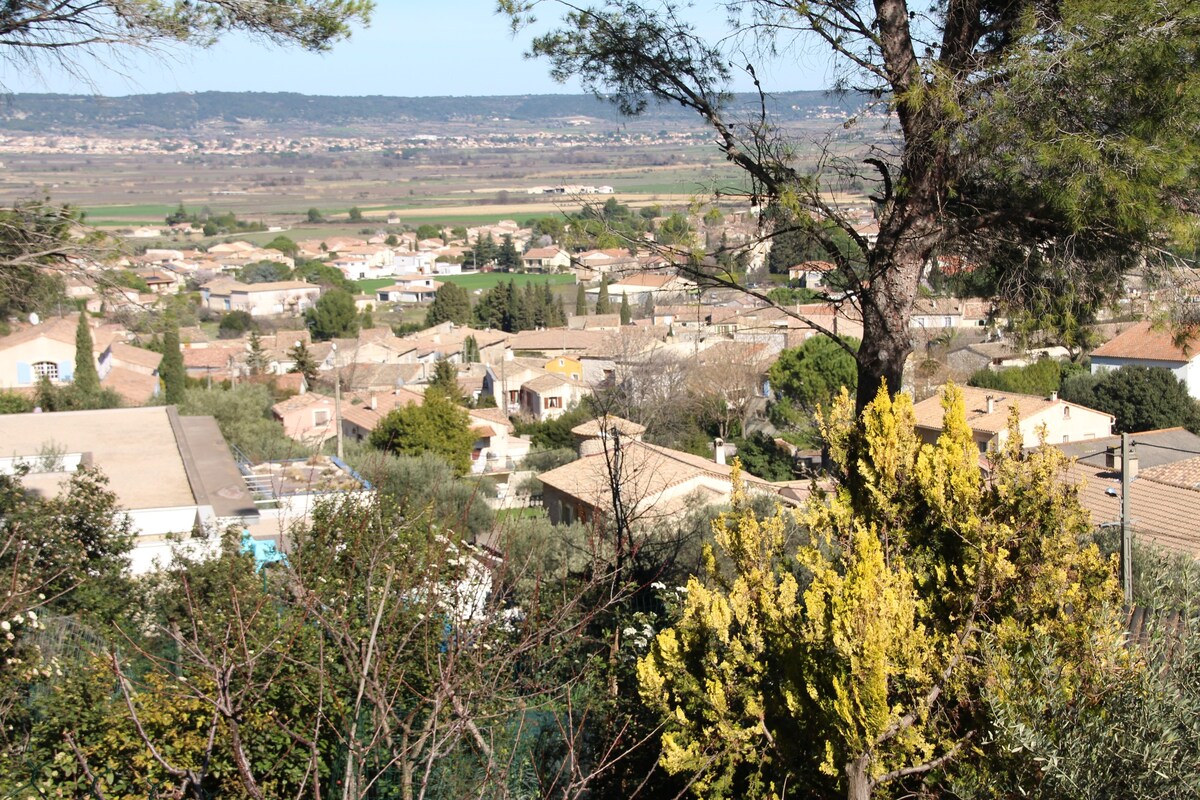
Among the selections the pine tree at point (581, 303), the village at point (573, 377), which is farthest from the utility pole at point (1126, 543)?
the pine tree at point (581, 303)

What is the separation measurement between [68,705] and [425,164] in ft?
632

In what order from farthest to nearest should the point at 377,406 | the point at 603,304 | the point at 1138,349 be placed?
the point at 603,304, the point at 377,406, the point at 1138,349

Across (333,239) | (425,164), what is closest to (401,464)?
(333,239)

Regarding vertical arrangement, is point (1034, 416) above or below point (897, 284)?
below

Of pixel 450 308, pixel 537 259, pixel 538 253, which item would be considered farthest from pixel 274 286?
pixel 538 253

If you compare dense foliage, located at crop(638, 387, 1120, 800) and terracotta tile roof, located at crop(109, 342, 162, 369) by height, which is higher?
dense foliage, located at crop(638, 387, 1120, 800)

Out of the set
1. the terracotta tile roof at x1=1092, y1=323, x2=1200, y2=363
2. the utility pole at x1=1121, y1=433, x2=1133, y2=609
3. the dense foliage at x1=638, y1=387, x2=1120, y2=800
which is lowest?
the terracotta tile roof at x1=1092, y1=323, x2=1200, y2=363

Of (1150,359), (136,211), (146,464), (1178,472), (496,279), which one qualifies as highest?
(146,464)

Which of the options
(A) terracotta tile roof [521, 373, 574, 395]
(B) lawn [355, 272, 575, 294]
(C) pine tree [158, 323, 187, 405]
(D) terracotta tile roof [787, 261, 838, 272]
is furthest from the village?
(B) lawn [355, 272, 575, 294]

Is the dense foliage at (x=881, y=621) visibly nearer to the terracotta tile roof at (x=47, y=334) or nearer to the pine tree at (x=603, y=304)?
the terracotta tile roof at (x=47, y=334)

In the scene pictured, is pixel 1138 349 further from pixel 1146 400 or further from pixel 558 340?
pixel 558 340

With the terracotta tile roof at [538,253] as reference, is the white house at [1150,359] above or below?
above

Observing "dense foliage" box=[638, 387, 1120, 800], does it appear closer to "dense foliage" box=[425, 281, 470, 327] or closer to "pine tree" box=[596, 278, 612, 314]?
"pine tree" box=[596, 278, 612, 314]

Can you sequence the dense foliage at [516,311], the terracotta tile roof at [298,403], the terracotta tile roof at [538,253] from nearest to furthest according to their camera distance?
the terracotta tile roof at [298,403], the dense foliage at [516,311], the terracotta tile roof at [538,253]
